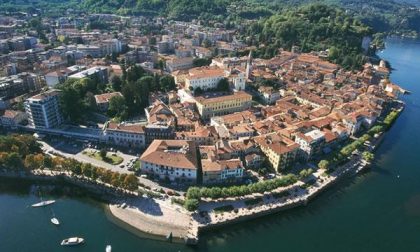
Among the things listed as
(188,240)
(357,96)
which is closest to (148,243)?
(188,240)

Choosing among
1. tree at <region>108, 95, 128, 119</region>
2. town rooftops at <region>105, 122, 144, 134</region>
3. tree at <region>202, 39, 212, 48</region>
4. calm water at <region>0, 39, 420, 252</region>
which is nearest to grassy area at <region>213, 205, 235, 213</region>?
calm water at <region>0, 39, 420, 252</region>

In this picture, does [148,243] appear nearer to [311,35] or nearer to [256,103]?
[256,103]

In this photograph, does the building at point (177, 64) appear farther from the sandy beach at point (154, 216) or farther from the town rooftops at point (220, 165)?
the sandy beach at point (154, 216)

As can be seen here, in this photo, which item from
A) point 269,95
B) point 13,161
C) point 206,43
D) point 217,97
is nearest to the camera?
point 13,161

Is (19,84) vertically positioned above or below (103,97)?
above

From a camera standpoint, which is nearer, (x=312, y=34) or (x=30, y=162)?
(x=30, y=162)

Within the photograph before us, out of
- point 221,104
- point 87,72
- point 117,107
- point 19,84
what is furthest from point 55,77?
point 221,104

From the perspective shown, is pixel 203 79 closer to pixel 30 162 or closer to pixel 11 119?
pixel 11 119
